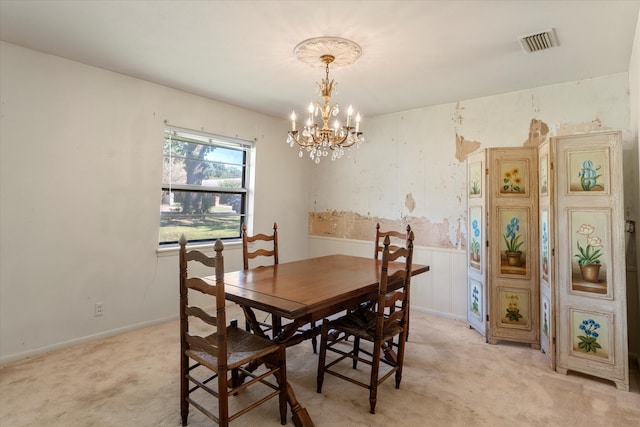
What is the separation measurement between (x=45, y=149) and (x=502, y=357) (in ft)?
13.9

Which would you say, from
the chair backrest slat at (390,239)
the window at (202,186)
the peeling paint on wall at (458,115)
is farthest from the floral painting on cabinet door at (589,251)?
the window at (202,186)

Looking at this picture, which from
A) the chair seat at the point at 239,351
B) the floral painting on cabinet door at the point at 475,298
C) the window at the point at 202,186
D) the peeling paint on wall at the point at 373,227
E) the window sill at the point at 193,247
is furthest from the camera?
the peeling paint on wall at the point at 373,227

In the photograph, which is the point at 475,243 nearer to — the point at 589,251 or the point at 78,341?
the point at 589,251

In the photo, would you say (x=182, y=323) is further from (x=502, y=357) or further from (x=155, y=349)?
(x=502, y=357)

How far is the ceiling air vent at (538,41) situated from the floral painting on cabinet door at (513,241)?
1.38 m

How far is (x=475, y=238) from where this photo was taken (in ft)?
11.0

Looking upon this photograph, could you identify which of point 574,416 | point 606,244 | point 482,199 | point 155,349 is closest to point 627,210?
point 606,244

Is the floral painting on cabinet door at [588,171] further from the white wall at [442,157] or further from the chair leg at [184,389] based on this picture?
the chair leg at [184,389]

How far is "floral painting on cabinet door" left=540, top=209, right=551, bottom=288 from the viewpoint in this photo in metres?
2.71

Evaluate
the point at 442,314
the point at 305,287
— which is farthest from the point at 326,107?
the point at 442,314

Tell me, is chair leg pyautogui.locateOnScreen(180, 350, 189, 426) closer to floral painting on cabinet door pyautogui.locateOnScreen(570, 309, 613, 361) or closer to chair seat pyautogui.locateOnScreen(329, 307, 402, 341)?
chair seat pyautogui.locateOnScreen(329, 307, 402, 341)

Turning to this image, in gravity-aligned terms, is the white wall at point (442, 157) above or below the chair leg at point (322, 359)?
above

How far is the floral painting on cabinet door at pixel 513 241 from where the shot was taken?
3062mm

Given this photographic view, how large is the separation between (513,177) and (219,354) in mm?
2946
